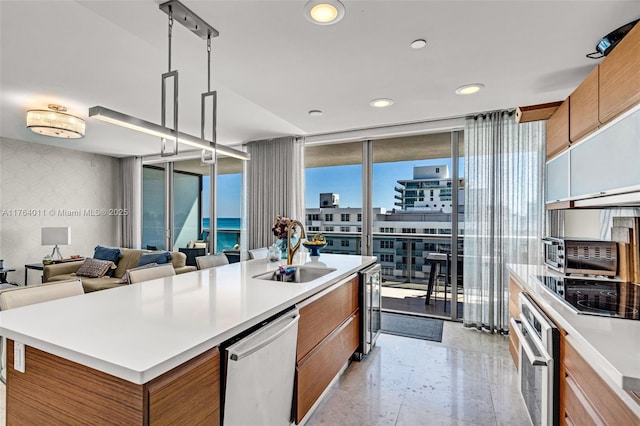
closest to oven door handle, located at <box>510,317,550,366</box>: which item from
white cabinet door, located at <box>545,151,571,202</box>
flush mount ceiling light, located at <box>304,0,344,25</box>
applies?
white cabinet door, located at <box>545,151,571,202</box>

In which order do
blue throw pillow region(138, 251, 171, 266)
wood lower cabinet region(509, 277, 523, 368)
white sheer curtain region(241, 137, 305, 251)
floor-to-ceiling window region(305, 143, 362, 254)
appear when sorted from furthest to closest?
white sheer curtain region(241, 137, 305, 251) → floor-to-ceiling window region(305, 143, 362, 254) → blue throw pillow region(138, 251, 171, 266) → wood lower cabinet region(509, 277, 523, 368)

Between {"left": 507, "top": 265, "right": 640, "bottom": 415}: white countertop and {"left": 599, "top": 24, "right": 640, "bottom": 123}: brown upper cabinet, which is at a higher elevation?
{"left": 599, "top": 24, "right": 640, "bottom": 123}: brown upper cabinet

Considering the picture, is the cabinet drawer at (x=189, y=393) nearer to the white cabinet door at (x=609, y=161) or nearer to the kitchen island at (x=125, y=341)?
the kitchen island at (x=125, y=341)

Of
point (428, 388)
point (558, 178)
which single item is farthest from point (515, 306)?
point (558, 178)

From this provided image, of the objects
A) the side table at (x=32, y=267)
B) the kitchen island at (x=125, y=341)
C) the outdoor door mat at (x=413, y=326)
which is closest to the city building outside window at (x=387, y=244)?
the outdoor door mat at (x=413, y=326)

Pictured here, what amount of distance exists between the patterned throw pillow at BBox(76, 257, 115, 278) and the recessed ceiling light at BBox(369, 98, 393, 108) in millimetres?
4318

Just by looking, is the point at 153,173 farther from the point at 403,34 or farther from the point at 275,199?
the point at 403,34

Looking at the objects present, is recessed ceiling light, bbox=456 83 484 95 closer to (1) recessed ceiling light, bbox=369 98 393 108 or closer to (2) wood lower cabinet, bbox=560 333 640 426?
(1) recessed ceiling light, bbox=369 98 393 108

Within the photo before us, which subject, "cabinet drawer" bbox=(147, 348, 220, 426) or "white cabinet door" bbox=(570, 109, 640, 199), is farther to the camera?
"white cabinet door" bbox=(570, 109, 640, 199)

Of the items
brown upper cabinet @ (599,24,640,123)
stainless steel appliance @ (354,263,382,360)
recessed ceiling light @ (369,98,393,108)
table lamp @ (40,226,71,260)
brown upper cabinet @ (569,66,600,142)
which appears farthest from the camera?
table lamp @ (40,226,71,260)

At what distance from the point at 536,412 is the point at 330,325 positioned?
119 centimetres

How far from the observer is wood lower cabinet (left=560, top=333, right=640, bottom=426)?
970 millimetres

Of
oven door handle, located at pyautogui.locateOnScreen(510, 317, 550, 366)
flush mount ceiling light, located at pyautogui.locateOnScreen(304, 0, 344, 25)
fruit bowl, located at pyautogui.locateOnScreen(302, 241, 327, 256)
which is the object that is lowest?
oven door handle, located at pyautogui.locateOnScreen(510, 317, 550, 366)

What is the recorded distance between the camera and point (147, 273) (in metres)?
2.21
